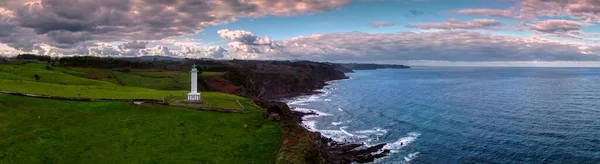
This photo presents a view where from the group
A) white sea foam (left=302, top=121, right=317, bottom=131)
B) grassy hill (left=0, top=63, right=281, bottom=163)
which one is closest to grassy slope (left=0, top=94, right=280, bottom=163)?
grassy hill (left=0, top=63, right=281, bottom=163)

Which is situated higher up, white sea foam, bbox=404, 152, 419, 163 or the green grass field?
the green grass field

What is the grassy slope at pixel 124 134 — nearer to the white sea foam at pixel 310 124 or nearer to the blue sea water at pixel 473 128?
the blue sea water at pixel 473 128

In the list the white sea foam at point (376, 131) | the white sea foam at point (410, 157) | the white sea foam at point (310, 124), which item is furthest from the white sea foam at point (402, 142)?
the white sea foam at point (310, 124)

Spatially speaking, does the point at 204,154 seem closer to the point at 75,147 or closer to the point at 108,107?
the point at 75,147

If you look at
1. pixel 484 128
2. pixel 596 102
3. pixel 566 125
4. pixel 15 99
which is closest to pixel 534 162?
pixel 484 128

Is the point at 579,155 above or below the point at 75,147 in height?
below

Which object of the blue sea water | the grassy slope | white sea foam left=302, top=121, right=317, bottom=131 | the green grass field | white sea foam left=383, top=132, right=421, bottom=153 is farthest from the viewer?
white sea foam left=302, top=121, right=317, bottom=131

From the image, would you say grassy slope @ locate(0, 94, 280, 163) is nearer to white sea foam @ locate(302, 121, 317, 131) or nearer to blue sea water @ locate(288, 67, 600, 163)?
blue sea water @ locate(288, 67, 600, 163)

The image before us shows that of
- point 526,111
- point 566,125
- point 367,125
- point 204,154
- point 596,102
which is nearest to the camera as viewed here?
point 204,154
